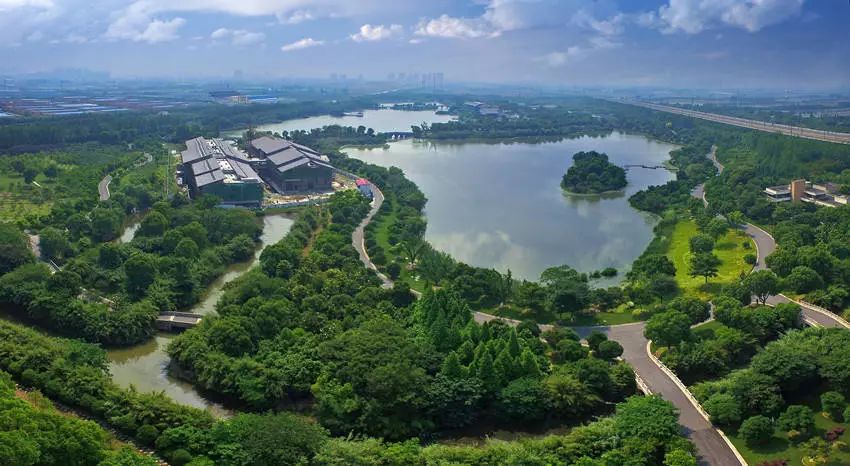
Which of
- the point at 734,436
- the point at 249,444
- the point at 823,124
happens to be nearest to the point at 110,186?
the point at 249,444

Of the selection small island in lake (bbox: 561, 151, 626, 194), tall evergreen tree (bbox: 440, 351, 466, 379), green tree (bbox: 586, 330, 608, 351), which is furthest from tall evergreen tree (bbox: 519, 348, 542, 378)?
small island in lake (bbox: 561, 151, 626, 194)

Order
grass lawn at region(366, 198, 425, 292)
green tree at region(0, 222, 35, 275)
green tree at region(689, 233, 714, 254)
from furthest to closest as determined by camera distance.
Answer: green tree at region(689, 233, 714, 254) < grass lawn at region(366, 198, 425, 292) < green tree at region(0, 222, 35, 275)

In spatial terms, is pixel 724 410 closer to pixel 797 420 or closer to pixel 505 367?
pixel 797 420

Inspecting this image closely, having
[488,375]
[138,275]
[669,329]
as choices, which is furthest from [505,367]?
[138,275]

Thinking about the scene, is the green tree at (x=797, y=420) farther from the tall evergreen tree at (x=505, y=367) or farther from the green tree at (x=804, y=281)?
the green tree at (x=804, y=281)

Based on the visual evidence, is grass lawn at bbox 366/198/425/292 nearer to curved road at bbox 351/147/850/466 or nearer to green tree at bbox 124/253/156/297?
curved road at bbox 351/147/850/466

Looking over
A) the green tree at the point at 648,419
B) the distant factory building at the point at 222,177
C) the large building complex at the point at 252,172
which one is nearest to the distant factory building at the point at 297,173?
the large building complex at the point at 252,172
